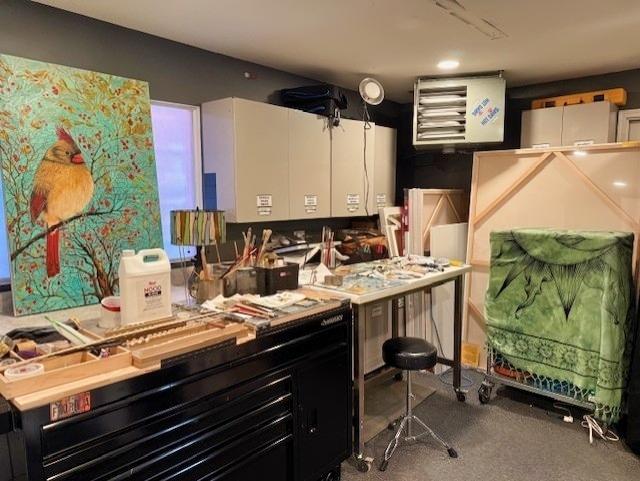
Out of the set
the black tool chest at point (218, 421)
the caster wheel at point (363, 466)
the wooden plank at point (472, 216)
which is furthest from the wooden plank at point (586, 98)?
the caster wheel at point (363, 466)

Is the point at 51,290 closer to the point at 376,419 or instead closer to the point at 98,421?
the point at 98,421

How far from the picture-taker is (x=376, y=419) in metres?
3.11

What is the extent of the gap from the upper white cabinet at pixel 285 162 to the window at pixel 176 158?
8cm

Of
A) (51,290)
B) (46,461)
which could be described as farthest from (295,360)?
(51,290)

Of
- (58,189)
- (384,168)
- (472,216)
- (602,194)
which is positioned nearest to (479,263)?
(472,216)

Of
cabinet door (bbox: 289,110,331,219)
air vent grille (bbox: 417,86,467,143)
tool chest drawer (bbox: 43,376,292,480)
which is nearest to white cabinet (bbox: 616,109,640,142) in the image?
air vent grille (bbox: 417,86,467,143)

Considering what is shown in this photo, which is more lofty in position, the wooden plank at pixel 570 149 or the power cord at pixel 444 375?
the wooden plank at pixel 570 149

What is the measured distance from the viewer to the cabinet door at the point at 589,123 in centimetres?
346

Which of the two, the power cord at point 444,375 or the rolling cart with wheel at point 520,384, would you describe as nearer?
the rolling cart with wheel at point 520,384

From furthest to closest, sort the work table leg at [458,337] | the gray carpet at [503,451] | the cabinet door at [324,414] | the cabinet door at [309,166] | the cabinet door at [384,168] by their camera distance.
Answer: the cabinet door at [384,168] → the work table leg at [458,337] → the cabinet door at [309,166] → the gray carpet at [503,451] → the cabinet door at [324,414]

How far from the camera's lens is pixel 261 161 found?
9.57ft

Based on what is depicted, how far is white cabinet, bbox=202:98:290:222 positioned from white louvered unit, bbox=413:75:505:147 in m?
1.34

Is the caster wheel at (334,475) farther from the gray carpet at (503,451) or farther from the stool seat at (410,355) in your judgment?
the stool seat at (410,355)

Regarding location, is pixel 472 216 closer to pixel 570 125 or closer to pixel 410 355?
pixel 570 125
